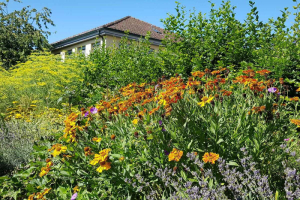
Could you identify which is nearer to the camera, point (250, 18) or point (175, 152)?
point (175, 152)

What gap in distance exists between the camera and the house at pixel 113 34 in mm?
18078

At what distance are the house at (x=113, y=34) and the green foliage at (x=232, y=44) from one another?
11739 mm

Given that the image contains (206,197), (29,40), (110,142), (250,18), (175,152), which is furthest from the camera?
(29,40)

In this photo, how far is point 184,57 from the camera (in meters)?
4.94

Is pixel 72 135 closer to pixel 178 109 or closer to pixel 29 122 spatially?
pixel 178 109

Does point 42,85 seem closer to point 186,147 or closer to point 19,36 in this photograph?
point 186,147

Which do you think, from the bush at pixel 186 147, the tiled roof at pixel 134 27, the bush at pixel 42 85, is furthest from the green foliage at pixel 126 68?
the tiled roof at pixel 134 27

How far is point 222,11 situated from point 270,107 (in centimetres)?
304

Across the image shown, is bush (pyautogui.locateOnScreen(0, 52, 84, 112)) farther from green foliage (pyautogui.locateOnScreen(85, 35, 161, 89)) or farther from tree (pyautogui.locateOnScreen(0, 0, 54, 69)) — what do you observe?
tree (pyautogui.locateOnScreen(0, 0, 54, 69))

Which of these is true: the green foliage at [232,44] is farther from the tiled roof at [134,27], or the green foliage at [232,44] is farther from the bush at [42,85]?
the tiled roof at [134,27]

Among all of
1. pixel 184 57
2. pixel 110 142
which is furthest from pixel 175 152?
pixel 184 57

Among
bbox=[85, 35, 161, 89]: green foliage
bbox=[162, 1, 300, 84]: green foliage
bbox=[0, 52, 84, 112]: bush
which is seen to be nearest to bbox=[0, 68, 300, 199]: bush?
bbox=[162, 1, 300, 84]: green foliage

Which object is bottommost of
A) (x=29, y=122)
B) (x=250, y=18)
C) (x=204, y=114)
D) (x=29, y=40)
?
(x=29, y=122)

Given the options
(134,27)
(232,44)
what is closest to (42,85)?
(232,44)
